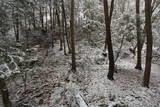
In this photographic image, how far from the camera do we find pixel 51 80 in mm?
9969

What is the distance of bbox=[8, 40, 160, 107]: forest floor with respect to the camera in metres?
7.06

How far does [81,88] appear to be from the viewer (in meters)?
8.21

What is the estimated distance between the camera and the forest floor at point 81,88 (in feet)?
23.2

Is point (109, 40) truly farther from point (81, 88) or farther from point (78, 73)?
point (78, 73)

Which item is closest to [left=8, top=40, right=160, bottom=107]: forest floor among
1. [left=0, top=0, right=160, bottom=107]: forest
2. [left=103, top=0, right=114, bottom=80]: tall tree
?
[left=0, top=0, right=160, bottom=107]: forest

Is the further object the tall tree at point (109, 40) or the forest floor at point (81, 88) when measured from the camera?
the tall tree at point (109, 40)

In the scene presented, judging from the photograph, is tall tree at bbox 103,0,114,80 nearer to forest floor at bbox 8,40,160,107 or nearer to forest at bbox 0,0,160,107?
forest at bbox 0,0,160,107

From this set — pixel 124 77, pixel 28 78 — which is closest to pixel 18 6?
pixel 28 78

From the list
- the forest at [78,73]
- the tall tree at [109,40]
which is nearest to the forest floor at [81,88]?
the forest at [78,73]

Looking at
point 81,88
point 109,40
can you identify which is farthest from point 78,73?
point 109,40

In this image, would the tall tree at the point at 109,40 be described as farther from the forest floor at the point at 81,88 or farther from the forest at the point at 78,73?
the forest floor at the point at 81,88

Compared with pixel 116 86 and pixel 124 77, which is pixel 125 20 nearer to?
pixel 124 77

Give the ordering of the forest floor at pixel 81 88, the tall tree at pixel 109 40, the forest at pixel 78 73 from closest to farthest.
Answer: the forest at pixel 78 73 < the forest floor at pixel 81 88 < the tall tree at pixel 109 40

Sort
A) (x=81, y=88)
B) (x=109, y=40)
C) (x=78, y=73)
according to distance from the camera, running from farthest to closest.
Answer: (x=78, y=73) < (x=81, y=88) < (x=109, y=40)
